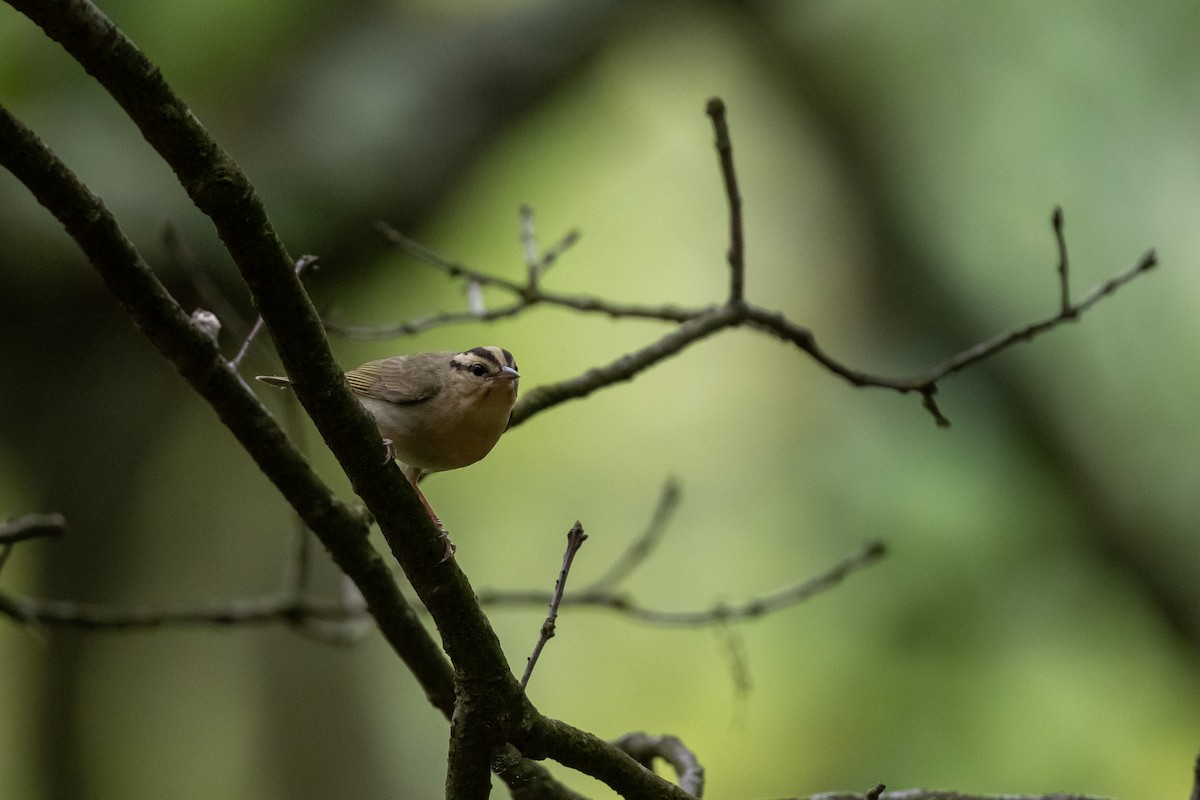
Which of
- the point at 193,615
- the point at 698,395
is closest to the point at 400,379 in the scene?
the point at 193,615

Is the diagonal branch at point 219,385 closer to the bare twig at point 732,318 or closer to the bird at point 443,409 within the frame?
the bird at point 443,409

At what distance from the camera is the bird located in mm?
1896

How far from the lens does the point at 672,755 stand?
2061mm

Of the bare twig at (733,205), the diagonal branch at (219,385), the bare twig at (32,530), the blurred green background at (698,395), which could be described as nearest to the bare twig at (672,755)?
the diagonal branch at (219,385)

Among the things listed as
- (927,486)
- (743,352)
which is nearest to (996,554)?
(927,486)

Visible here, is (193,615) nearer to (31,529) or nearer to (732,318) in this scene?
(31,529)

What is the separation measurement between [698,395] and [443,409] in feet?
10.2

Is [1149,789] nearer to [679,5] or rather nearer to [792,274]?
[792,274]

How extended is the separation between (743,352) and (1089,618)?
192 centimetres

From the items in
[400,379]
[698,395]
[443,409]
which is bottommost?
[443,409]

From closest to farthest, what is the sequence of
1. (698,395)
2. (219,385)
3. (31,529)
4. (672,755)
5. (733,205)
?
1. (219,385)
2. (31,529)
3. (672,755)
4. (733,205)
5. (698,395)

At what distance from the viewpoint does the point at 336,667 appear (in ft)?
16.9

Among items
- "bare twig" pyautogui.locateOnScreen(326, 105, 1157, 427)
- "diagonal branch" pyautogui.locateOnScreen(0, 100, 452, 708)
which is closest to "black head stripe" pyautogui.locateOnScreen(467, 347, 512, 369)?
"bare twig" pyautogui.locateOnScreen(326, 105, 1157, 427)

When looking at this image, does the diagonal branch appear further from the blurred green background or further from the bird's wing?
the blurred green background
